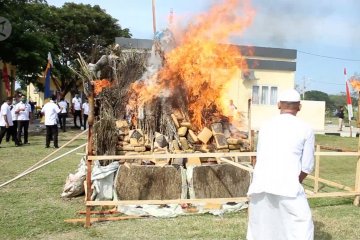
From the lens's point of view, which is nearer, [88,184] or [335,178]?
[88,184]

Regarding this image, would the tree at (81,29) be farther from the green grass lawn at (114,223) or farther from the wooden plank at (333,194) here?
the wooden plank at (333,194)

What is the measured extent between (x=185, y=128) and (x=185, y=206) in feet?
6.54

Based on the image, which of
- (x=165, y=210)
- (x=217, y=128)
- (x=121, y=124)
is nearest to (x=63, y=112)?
(x=121, y=124)

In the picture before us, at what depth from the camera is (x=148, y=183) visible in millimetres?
7465

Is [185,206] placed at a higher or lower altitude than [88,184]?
lower

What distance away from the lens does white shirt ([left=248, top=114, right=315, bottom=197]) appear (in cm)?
394

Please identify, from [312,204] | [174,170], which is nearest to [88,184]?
[174,170]

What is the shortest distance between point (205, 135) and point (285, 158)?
468 centimetres

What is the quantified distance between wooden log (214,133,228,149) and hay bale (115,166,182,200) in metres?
1.32

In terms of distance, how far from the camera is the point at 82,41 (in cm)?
3656

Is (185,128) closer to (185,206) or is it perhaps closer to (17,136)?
(185,206)

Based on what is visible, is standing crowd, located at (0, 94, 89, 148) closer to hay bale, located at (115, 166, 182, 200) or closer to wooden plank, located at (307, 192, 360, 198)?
hay bale, located at (115, 166, 182, 200)

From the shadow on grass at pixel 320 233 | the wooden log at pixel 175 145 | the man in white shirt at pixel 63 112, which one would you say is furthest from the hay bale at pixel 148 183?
the man in white shirt at pixel 63 112

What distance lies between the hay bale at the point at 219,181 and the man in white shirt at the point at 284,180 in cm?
339
